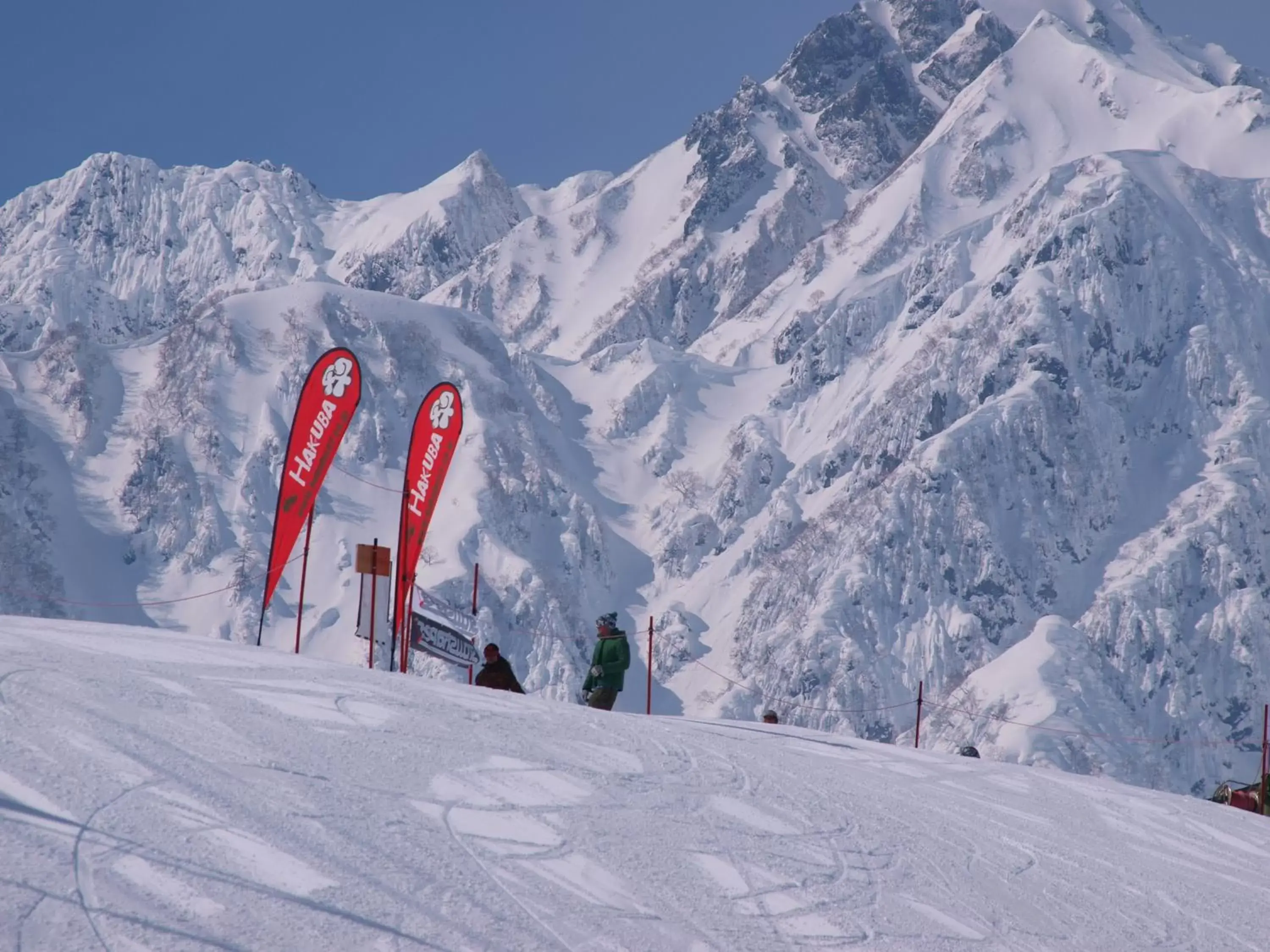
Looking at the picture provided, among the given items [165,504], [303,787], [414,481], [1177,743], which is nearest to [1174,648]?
[1177,743]

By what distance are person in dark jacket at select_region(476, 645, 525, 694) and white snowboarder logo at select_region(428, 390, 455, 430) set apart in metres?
9.53

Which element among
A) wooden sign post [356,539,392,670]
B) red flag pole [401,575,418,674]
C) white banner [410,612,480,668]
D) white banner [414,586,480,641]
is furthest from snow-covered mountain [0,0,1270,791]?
wooden sign post [356,539,392,670]

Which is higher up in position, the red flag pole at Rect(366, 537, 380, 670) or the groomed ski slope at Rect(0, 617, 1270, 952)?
the red flag pole at Rect(366, 537, 380, 670)

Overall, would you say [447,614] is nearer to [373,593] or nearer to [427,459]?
[373,593]

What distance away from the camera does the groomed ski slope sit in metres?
8.91

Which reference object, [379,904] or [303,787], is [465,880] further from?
[303,787]

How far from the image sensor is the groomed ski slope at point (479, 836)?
8914 millimetres

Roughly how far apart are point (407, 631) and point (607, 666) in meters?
3.74

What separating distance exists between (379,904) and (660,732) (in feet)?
22.7

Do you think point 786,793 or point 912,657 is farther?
point 912,657

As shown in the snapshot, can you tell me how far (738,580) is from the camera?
179750 mm

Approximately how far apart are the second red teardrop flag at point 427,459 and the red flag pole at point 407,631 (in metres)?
3.15

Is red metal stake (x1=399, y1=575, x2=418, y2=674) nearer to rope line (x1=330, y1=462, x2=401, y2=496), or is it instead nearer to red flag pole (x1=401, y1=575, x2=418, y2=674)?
red flag pole (x1=401, y1=575, x2=418, y2=674)

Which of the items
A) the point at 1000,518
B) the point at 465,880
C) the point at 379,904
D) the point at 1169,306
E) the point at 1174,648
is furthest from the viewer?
the point at 1169,306
